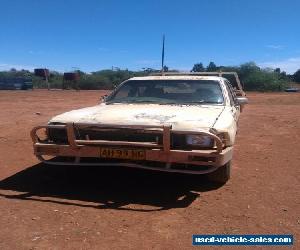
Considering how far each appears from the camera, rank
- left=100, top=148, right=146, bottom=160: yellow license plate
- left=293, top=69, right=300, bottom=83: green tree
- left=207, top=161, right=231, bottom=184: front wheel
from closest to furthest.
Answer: left=100, top=148, right=146, bottom=160: yellow license plate < left=207, top=161, right=231, bottom=184: front wheel < left=293, top=69, right=300, bottom=83: green tree

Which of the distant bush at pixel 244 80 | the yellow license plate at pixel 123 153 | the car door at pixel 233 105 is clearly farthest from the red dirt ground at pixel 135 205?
the distant bush at pixel 244 80

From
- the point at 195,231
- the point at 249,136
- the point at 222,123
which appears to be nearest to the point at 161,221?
the point at 195,231

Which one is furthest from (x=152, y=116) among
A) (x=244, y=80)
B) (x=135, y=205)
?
(x=244, y=80)

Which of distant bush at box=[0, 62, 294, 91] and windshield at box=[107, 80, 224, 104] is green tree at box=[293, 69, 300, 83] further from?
windshield at box=[107, 80, 224, 104]

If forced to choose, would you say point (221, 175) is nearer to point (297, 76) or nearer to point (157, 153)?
point (157, 153)

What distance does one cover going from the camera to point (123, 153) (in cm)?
522

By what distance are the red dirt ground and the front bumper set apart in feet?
1.21

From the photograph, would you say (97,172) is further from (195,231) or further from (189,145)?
(195,231)

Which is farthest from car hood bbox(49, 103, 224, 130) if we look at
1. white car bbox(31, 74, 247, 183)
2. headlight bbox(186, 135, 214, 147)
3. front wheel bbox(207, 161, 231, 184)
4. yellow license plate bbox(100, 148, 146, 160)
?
front wheel bbox(207, 161, 231, 184)

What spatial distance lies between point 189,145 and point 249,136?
5420 mm

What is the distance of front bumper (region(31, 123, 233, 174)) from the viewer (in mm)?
5023

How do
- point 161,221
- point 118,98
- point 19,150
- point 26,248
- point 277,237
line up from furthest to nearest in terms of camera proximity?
point 19,150 → point 118,98 → point 161,221 → point 277,237 → point 26,248

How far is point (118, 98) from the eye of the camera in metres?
7.15

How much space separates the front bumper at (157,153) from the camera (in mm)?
5023
